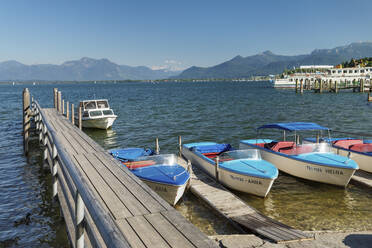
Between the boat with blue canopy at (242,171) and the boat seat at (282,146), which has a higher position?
the boat seat at (282,146)

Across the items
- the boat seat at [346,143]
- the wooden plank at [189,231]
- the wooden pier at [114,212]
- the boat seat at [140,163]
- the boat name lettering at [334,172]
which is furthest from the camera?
the boat seat at [346,143]

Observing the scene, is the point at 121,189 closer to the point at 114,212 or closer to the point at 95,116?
the point at 114,212

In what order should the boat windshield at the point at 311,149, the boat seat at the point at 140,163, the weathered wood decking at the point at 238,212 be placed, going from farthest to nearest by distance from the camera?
1. the boat windshield at the point at 311,149
2. the boat seat at the point at 140,163
3. the weathered wood decking at the point at 238,212

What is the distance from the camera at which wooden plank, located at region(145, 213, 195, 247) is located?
4332mm

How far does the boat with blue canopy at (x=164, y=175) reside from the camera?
34.4 ft

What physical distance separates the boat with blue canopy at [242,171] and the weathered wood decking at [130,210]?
515 cm

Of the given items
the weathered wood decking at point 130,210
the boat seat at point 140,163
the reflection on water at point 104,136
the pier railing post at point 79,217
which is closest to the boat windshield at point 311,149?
the boat seat at point 140,163

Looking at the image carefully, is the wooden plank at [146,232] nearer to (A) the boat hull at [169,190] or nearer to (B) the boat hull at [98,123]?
(A) the boat hull at [169,190]

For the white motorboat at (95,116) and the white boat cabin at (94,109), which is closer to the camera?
the white motorboat at (95,116)

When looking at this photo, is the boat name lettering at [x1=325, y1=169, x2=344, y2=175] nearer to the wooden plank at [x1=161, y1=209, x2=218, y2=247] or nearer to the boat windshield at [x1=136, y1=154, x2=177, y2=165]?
the boat windshield at [x1=136, y1=154, x2=177, y2=165]

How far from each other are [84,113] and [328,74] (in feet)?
281

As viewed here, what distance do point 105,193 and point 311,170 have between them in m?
10.00

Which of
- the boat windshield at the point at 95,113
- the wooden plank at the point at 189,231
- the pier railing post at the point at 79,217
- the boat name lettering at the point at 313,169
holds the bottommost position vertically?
the boat name lettering at the point at 313,169

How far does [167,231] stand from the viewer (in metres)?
4.70
